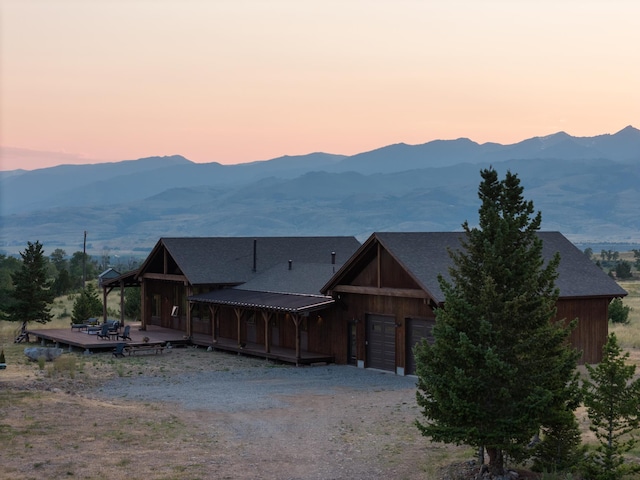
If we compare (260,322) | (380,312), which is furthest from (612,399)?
(260,322)

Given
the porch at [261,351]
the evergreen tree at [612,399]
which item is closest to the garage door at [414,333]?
the porch at [261,351]

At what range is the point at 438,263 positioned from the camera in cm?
2880

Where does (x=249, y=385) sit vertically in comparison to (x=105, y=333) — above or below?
below

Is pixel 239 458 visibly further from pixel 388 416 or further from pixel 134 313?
pixel 134 313

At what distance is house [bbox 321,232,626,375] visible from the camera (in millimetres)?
28578

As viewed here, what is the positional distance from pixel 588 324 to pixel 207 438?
16.9 m

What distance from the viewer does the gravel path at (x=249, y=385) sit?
23.5 m

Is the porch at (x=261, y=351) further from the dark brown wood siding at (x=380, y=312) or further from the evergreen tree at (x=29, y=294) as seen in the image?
the evergreen tree at (x=29, y=294)

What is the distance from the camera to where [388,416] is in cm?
2094

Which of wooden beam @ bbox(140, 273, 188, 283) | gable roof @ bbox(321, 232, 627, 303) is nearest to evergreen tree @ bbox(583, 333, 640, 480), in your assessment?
gable roof @ bbox(321, 232, 627, 303)

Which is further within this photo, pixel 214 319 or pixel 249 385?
pixel 214 319

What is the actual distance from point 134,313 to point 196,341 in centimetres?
1335

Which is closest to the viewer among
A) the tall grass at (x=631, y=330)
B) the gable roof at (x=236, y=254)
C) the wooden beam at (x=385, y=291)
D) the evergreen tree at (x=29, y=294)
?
the wooden beam at (x=385, y=291)

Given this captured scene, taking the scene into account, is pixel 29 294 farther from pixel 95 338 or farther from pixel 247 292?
pixel 247 292
